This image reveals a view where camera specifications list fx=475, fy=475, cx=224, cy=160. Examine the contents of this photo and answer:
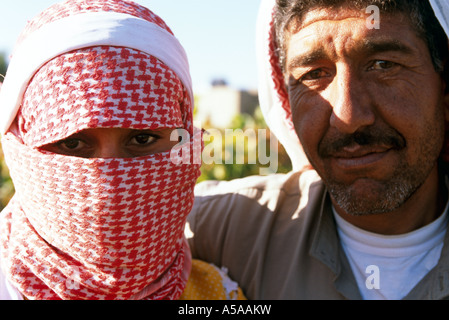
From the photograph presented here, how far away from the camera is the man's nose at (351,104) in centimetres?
237

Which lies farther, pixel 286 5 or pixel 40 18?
pixel 286 5

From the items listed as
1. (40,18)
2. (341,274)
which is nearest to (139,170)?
(40,18)

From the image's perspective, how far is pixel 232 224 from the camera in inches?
115

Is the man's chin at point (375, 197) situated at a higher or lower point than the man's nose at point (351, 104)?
lower

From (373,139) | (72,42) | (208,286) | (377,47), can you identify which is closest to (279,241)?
(208,286)

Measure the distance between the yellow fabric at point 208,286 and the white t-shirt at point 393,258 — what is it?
71 centimetres

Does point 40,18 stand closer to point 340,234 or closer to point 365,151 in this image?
point 365,151

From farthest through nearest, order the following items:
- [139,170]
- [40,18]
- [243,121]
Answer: [243,121] < [40,18] < [139,170]

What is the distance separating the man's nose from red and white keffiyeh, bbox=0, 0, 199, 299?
0.81 m

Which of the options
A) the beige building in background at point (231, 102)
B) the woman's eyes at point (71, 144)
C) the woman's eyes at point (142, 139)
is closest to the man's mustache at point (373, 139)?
the woman's eyes at point (142, 139)

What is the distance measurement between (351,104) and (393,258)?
0.96m

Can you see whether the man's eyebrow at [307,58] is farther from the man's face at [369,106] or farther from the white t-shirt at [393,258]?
the white t-shirt at [393,258]

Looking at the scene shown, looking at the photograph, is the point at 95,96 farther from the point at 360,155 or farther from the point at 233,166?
the point at 233,166
